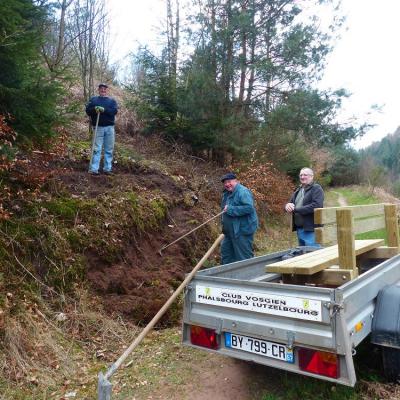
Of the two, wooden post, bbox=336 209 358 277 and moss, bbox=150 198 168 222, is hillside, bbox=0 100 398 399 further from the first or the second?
wooden post, bbox=336 209 358 277

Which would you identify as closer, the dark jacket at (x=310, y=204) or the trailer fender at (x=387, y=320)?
the trailer fender at (x=387, y=320)

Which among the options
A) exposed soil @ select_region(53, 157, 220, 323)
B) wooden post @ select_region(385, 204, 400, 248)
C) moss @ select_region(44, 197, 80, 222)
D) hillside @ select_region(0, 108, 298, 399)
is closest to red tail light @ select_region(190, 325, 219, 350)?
hillside @ select_region(0, 108, 298, 399)

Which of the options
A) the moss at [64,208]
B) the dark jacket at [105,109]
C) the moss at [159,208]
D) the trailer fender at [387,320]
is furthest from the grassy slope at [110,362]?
the dark jacket at [105,109]

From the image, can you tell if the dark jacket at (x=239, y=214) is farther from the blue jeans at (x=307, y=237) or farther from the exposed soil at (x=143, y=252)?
the exposed soil at (x=143, y=252)

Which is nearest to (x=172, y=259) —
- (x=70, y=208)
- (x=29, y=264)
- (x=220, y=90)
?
(x=70, y=208)

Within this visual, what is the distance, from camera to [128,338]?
5.18 m

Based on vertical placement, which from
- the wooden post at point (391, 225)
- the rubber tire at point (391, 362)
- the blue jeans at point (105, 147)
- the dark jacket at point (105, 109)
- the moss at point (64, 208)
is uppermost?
the dark jacket at point (105, 109)

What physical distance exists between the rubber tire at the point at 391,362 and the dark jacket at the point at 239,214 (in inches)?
118

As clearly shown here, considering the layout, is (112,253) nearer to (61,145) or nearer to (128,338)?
(128,338)

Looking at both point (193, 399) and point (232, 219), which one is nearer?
point (193, 399)

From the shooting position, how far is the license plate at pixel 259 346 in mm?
3291


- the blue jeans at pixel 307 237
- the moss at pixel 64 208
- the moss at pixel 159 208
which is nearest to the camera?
the moss at pixel 64 208

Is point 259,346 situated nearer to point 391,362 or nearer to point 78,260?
point 391,362

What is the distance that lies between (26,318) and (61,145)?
3655 mm
